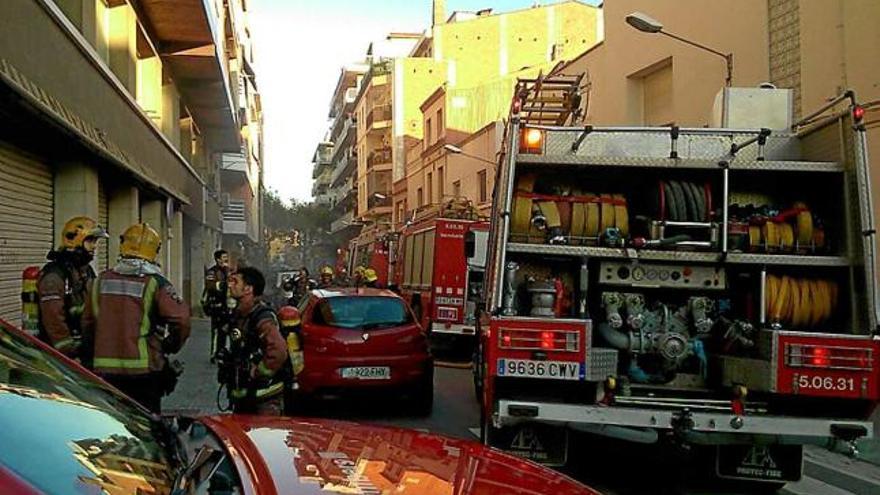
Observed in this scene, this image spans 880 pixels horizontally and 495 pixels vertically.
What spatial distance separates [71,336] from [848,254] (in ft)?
18.1

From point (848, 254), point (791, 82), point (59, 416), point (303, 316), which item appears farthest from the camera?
point (791, 82)

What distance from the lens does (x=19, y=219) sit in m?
10.9

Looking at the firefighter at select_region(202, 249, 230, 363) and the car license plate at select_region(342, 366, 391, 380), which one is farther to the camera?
the firefighter at select_region(202, 249, 230, 363)

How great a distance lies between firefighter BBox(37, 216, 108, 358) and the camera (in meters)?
6.24

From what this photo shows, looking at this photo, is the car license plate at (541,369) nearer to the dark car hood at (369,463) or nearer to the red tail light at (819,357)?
the red tail light at (819,357)

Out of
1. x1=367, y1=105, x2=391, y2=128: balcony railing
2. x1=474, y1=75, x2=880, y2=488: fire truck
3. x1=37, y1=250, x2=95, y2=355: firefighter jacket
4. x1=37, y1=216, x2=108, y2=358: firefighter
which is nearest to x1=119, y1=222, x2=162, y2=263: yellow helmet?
x1=37, y1=216, x2=108, y2=358: firefighter

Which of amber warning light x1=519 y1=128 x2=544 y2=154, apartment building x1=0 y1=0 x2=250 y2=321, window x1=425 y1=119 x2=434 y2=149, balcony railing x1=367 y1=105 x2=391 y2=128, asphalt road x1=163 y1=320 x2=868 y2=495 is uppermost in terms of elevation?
balcony railing x1=367 y1=105 x2=391 y2=128

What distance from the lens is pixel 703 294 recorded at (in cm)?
729

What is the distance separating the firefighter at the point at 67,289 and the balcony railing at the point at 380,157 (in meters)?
51.6

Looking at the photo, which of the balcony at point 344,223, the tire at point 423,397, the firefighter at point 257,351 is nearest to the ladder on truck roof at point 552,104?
the tire at point 423,397

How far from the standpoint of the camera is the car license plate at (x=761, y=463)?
22.8ft

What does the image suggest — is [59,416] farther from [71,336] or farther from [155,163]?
[155,163]

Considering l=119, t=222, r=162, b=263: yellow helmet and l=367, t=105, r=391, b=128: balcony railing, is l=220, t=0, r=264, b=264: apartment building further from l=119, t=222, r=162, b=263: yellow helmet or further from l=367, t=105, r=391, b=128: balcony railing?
l=119, t=222, r=162, b=263: yellow helmet

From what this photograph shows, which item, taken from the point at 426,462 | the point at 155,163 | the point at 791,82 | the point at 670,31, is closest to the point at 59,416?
the point at 426,462
